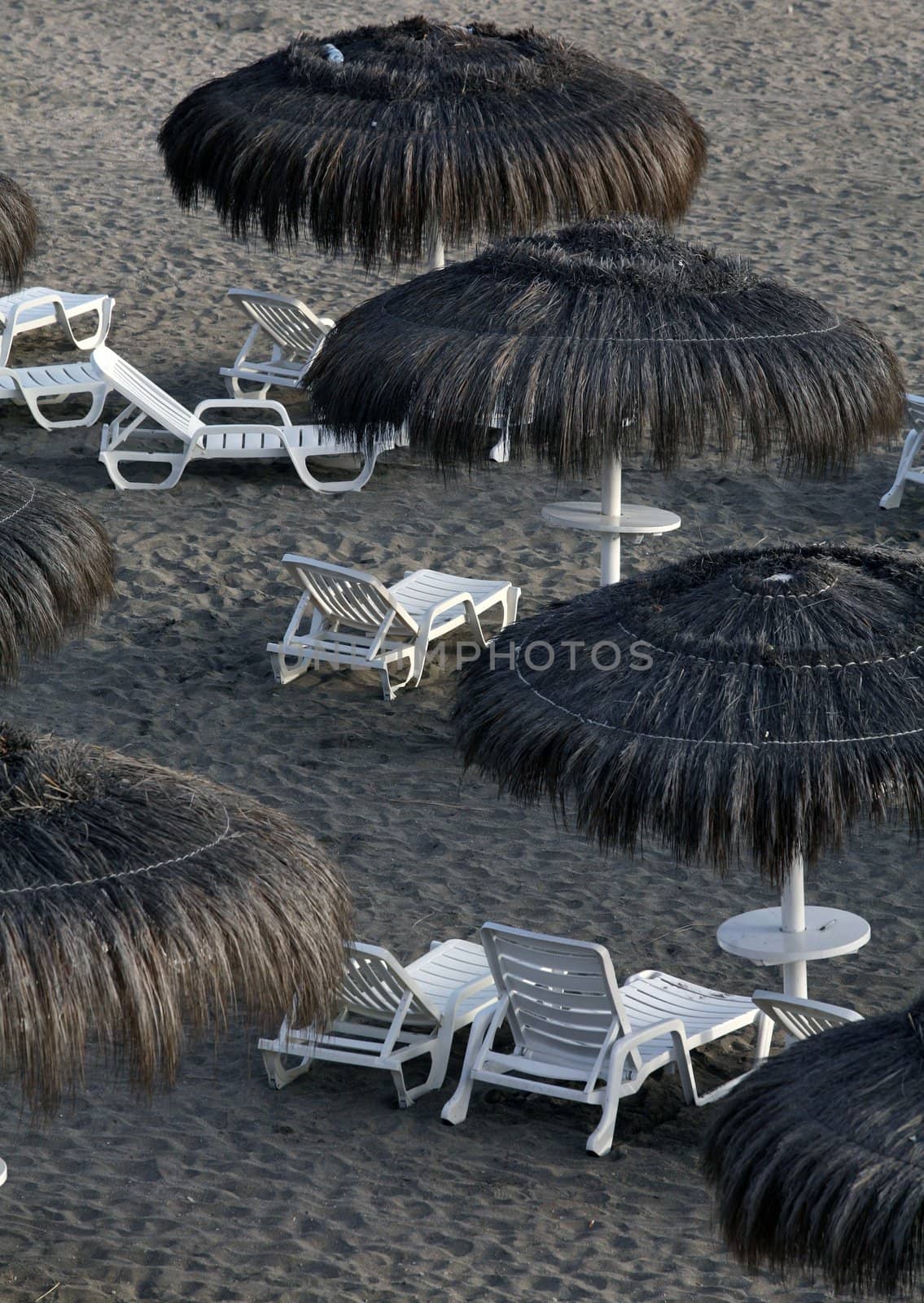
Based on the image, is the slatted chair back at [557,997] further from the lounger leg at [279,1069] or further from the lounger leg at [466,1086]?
the lounger leg at [279,1069]

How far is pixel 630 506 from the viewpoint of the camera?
29.3ft

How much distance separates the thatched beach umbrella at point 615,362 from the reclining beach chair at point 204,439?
9.71 feet

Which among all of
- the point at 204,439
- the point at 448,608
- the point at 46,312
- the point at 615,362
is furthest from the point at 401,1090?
the point at 46,312

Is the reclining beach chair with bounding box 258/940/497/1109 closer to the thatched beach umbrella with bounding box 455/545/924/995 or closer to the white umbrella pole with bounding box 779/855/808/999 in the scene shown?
the thatched beach umbrella with bounding box 455/545/924/995

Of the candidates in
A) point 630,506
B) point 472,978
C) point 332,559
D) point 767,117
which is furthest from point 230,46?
point 472,978

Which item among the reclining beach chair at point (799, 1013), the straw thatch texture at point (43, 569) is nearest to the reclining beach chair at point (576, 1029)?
the reclining beach chair at point (799, 1013)

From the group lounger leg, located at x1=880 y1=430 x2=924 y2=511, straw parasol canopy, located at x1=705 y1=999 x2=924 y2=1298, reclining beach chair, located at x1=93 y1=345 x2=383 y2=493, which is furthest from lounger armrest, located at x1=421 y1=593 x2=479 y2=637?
straw parasol canopy, located at x1=705 y1=999 x2=924 y2=1298

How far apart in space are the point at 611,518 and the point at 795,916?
9.73 feet

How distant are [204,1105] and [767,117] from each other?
1557cm

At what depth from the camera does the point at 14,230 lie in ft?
37.8

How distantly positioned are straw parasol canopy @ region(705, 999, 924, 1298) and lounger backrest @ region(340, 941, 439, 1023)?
241 cm

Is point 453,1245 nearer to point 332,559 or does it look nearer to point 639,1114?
point 639,1114

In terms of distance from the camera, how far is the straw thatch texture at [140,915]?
4168 millimetres

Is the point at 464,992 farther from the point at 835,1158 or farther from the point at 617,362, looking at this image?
the point at 835,1158
